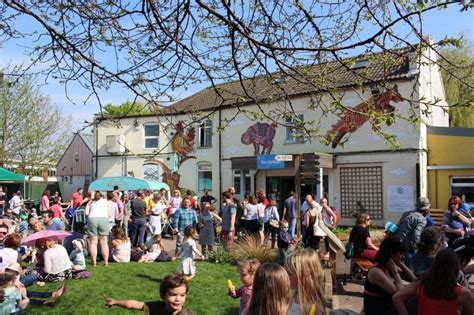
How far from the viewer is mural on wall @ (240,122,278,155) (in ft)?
77.3

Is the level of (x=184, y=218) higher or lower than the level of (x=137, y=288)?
higher

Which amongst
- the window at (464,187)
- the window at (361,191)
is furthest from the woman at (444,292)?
the window at (361,191)

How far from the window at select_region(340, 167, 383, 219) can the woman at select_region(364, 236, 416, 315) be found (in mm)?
15384

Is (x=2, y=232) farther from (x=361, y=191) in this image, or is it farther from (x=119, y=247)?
(x=361, y=191)

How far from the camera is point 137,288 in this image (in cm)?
886

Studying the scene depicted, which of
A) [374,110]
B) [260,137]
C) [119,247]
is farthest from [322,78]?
[260,137]

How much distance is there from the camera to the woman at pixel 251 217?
13758 mm

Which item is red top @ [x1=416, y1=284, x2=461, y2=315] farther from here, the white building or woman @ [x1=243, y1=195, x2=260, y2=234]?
woman @ [x1=243, y1=195, x2=260, y2=234]

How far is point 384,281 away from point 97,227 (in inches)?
→ 306

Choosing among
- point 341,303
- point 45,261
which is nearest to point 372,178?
point 341,303

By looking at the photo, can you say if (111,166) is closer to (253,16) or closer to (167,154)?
(167,154)

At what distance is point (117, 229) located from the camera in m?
12.0

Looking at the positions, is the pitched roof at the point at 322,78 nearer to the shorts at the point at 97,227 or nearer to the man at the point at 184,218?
the shorts at the point at 97,227

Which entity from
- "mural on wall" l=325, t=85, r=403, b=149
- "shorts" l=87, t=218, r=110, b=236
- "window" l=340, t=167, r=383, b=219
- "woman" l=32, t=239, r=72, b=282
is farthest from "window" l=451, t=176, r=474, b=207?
"mural on wall" l=325, t=85, r=403, b=149
